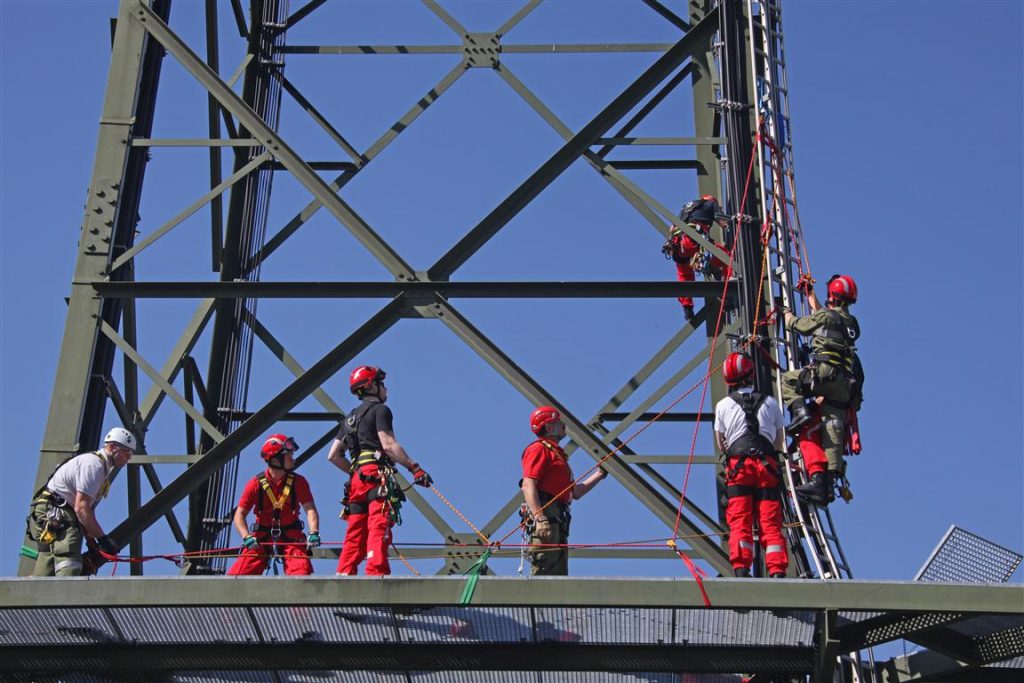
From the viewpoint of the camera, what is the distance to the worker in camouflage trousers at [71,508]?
12.1 meters

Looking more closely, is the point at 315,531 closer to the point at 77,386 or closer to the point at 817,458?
the point at 77,386

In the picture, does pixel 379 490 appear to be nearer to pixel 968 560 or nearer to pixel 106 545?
→ pixel 106 545

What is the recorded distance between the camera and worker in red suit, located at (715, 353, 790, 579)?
1209 centimetres

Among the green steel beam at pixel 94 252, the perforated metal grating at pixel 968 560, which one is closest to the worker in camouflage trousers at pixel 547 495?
the perforated metal grating at pixel 968 560

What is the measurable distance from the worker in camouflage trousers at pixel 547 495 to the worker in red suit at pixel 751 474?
1.23 metres

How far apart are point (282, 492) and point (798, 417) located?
435cm

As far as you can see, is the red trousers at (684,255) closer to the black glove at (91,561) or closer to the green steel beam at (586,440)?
the green steel beam at (586,440)

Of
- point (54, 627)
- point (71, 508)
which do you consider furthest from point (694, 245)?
point (54, 627)

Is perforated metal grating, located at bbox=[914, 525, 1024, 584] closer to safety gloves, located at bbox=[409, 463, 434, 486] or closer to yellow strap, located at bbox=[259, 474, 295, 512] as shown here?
safety gloves, located at bbox=[409, 463, 434, 486]

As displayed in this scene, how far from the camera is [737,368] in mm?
12984

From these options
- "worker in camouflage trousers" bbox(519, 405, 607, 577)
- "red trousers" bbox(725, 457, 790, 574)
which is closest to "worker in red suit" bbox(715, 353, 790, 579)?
"red trousers" bbox(725, 457, 790, 574)

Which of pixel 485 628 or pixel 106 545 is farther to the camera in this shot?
pixel 106 545

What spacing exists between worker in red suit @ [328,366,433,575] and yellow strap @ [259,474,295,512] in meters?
0.78

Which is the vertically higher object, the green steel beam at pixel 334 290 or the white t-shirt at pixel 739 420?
the green steel beam at pixel 334 290
